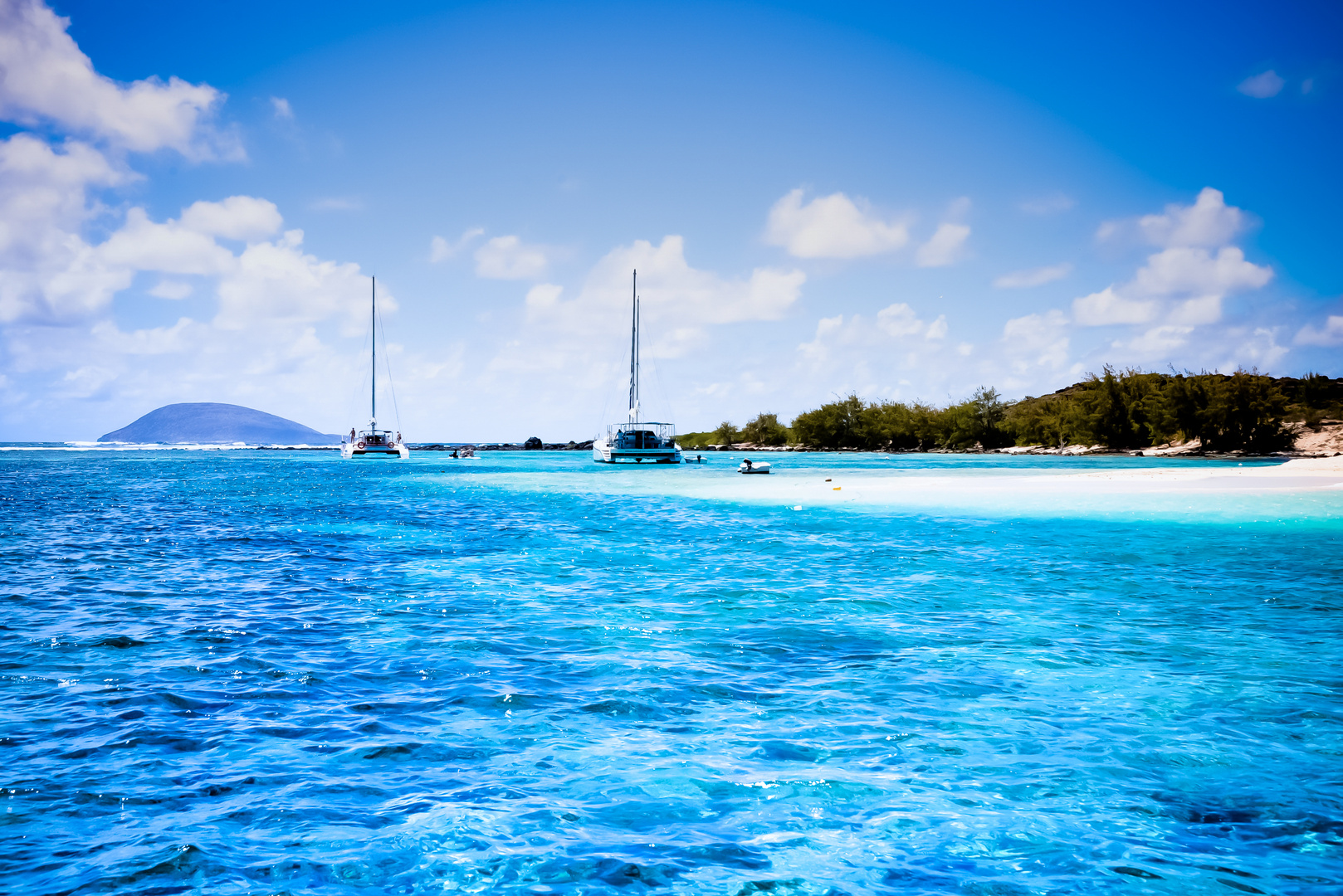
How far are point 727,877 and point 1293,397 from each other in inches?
5663

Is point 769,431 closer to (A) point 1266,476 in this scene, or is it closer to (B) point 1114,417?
(B) point 1114,417

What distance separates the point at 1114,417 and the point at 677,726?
125595mm

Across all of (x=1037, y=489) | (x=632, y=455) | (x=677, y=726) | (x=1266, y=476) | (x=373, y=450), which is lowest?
(x=677, y=726)

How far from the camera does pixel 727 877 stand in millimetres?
4961

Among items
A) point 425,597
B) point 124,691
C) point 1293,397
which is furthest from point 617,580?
point 1293,397

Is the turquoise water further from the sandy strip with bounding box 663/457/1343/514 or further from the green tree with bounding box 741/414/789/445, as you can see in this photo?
the green tree with bounding box 741/414/789/445

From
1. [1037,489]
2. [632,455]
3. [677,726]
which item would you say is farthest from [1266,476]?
[632,455]

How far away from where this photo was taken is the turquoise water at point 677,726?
5172 mm

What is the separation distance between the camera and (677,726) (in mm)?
7734

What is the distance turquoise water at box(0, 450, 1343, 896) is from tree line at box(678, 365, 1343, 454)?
99861mm

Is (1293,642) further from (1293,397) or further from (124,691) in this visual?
(1293,397)

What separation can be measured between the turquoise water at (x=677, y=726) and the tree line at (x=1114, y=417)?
99861 mm

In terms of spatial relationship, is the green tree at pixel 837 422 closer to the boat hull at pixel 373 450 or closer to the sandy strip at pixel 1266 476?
the boat hull at pixel 373 450

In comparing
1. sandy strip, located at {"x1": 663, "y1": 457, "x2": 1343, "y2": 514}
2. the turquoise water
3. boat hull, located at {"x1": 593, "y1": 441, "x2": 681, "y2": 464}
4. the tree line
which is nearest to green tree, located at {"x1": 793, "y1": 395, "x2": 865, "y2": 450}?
the tree line
